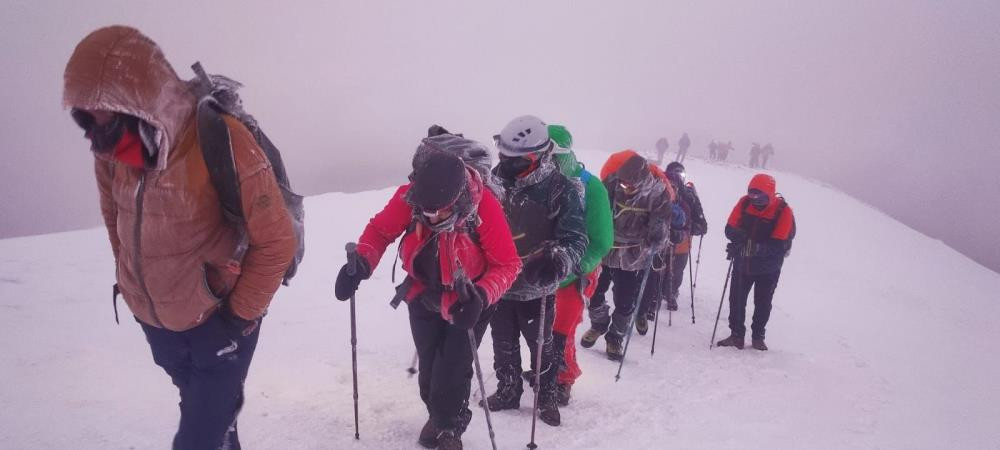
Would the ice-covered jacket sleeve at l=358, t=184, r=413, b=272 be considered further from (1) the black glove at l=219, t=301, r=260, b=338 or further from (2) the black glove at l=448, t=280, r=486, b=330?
(1) the black glove at l=219, t=301, r=260, b=338

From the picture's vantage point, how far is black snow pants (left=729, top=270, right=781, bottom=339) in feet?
22.5

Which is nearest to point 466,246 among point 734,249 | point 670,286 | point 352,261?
point 352,261

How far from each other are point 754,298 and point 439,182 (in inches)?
234

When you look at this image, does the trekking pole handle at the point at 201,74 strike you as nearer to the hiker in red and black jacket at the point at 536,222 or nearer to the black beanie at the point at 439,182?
the black beanie at the point at 439,182

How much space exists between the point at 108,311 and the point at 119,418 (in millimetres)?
2464

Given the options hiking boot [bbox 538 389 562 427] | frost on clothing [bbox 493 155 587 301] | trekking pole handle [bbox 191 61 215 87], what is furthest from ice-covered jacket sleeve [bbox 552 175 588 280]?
trekking pole handle [bbox 191 61 215 87]

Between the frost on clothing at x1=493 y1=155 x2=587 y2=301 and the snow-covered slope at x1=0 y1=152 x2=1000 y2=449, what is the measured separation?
5.00 ft

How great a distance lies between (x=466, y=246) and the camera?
304cm

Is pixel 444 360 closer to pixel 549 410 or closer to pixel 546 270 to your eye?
pixel 546 270

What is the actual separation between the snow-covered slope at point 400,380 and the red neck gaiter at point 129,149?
2.39m

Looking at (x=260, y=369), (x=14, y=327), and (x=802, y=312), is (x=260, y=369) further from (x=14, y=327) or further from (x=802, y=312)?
(x=802, y=312)

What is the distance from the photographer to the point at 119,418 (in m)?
3.54

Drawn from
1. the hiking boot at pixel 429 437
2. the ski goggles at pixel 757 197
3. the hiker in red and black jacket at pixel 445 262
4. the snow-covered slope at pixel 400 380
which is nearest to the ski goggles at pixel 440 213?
the hiker in red and black jacket at pixel 445 262

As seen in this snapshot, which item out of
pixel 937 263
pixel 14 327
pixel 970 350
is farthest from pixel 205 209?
pixel 937 263
